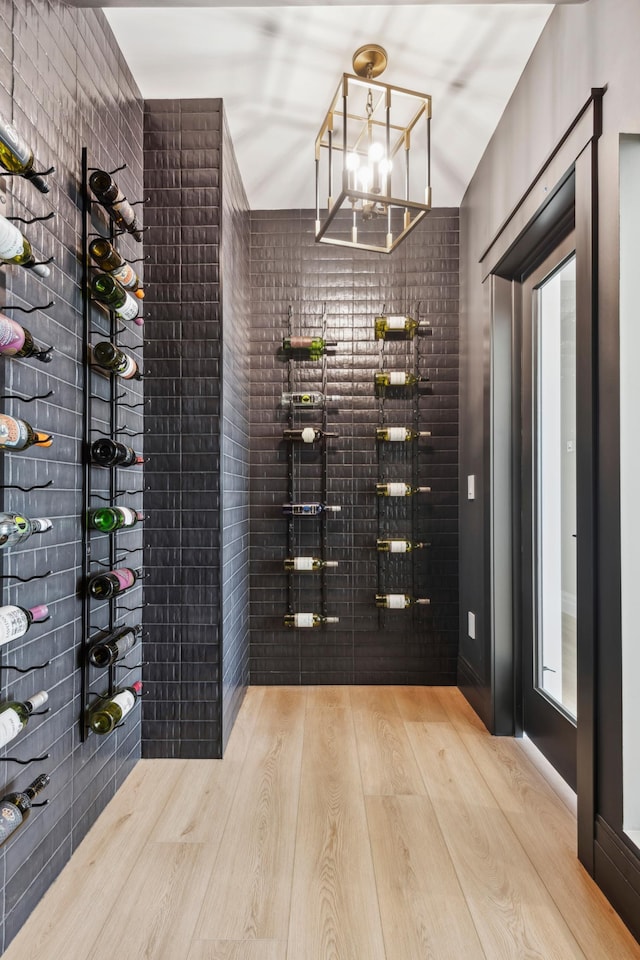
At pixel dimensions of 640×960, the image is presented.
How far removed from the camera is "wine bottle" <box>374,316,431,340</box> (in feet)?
11.1

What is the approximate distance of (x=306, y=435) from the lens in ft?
11.0

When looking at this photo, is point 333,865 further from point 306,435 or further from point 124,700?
point 306,435

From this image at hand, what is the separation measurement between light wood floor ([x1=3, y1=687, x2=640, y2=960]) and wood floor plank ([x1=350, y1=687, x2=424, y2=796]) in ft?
0.04

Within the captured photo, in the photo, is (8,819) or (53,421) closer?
(8,819)

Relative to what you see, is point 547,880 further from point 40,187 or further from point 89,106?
point 89,106

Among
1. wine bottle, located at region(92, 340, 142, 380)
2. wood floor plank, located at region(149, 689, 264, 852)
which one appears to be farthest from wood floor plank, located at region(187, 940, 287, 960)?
wine bottle, located at region(92, 340, 142, 380)

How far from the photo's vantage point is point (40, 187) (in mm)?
1495

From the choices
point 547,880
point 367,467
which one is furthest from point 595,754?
point 367,467

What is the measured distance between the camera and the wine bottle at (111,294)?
1.98m

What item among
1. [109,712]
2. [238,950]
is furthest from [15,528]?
[238,950]

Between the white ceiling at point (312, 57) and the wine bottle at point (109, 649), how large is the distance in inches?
85.6

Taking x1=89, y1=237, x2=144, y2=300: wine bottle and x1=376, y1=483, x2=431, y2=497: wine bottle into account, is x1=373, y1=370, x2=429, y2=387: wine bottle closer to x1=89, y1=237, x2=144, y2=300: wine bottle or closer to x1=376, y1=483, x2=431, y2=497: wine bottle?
x1=376, y1=483, x2=431, y2=497: wine bottle

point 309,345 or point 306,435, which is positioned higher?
point 309,345

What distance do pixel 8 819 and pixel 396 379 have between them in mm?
2692
